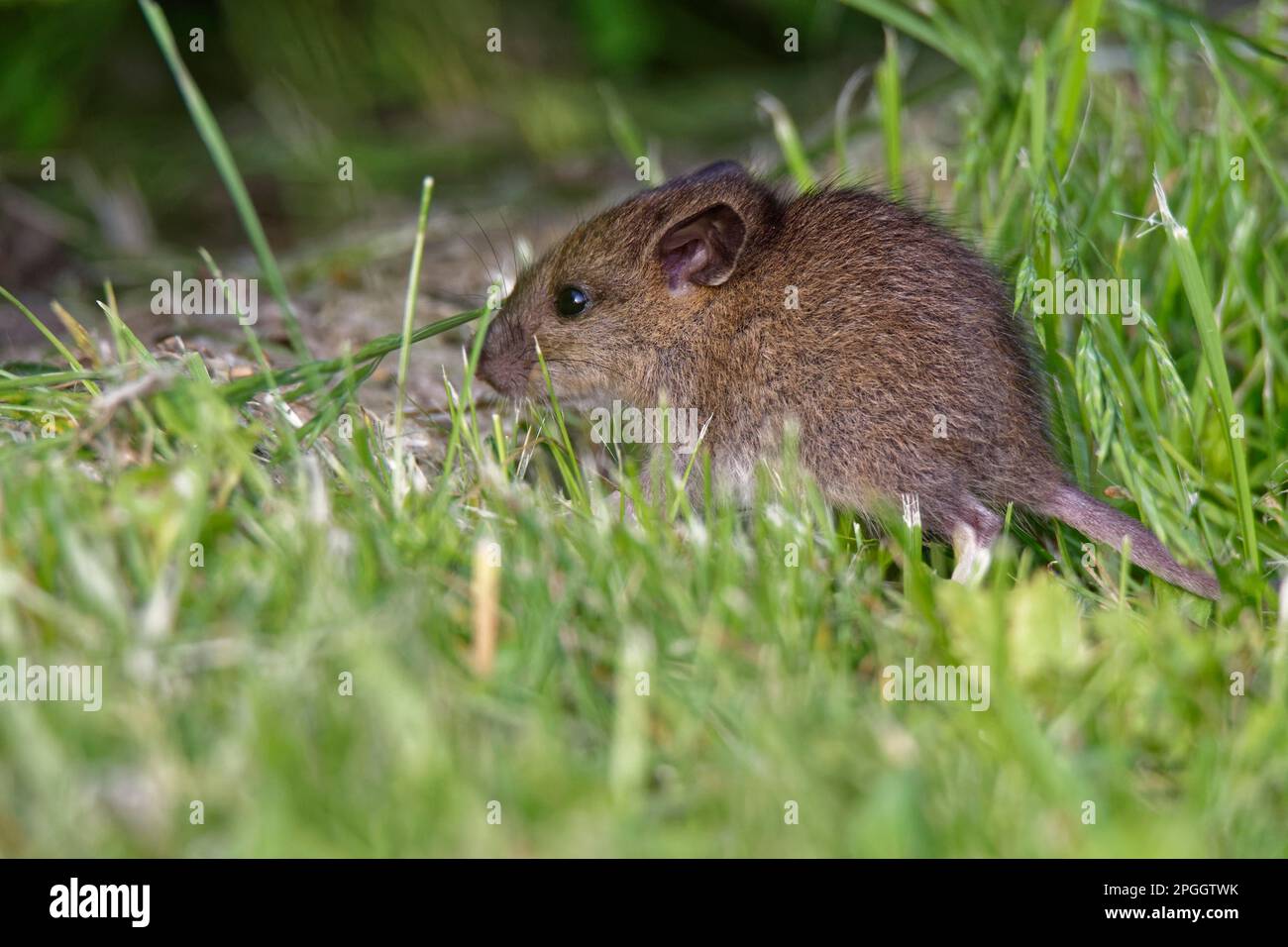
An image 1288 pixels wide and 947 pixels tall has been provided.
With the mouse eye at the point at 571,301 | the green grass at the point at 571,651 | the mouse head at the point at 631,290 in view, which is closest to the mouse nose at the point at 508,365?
the mouse head at the point at 631,290

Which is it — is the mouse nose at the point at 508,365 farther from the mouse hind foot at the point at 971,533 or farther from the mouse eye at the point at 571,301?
the mouse hind foot at the point at 971,533

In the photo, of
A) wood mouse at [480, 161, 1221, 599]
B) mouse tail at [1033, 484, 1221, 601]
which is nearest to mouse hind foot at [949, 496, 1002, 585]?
wood mouse at [480, 161, 1221, 599]

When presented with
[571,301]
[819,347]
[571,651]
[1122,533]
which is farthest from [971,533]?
[571,301]

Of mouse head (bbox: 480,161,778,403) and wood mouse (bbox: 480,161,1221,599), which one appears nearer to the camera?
wood mouse (bbox: 480,161,1221,599)

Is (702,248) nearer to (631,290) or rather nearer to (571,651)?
(631,290)

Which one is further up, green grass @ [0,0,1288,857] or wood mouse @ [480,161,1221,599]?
wood mouse @ [480,161,1221,599]

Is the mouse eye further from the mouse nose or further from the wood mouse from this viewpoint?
the mouse nose

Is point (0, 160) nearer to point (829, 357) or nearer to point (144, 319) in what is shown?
point (144, 319)
